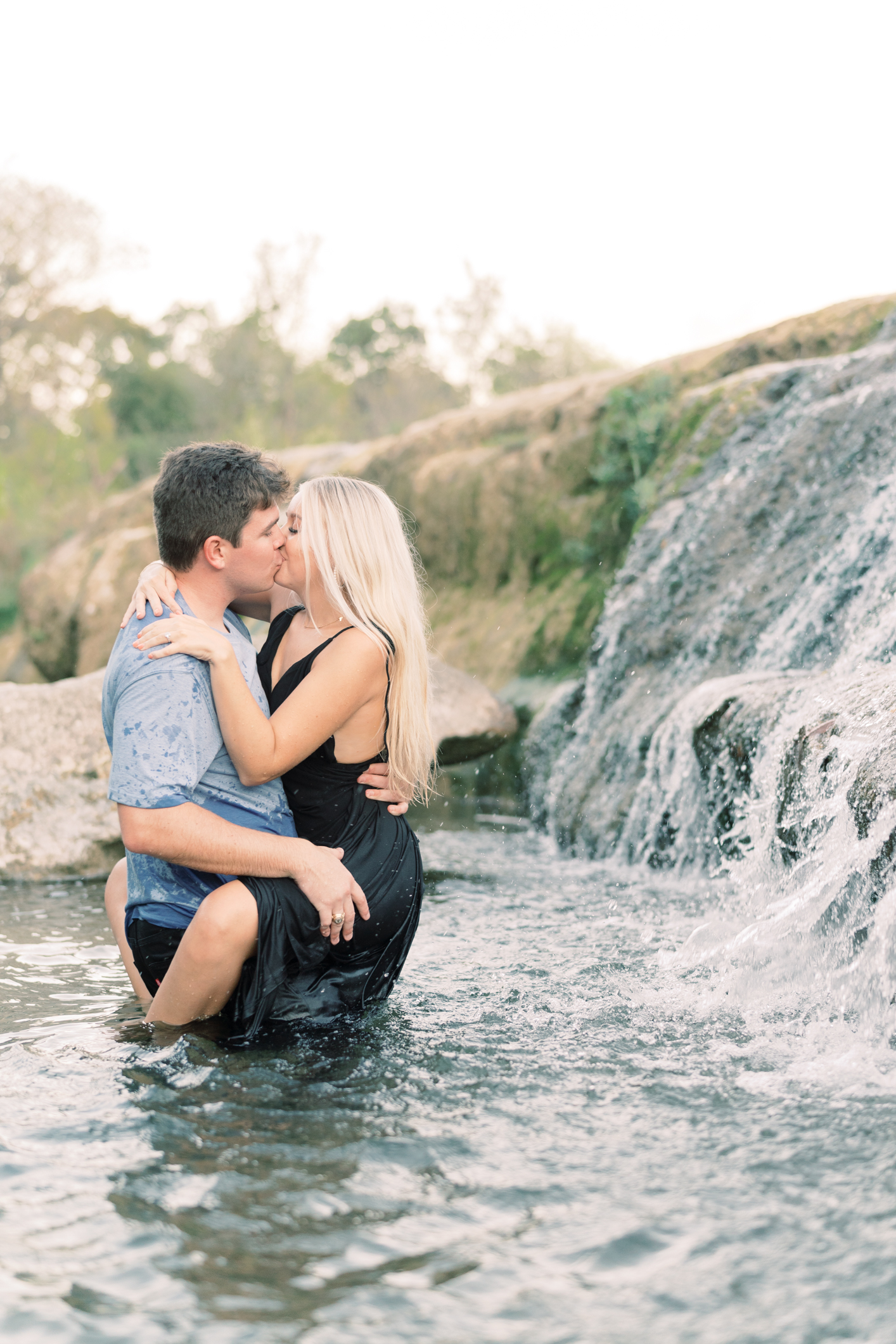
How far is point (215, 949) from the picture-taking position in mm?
3197

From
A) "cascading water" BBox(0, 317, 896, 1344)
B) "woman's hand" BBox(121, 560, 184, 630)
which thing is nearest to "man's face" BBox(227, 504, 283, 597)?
"woman's hand" BBox(121, 560, 184, 630)

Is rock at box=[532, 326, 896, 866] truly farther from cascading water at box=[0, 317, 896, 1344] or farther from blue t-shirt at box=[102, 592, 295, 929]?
blue t-shirt at box=[102, 592, 295, 929]

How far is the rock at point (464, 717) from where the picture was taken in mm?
8031

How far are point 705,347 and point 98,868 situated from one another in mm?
8456

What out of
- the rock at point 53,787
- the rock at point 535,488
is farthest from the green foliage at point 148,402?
the rock at point 53,787

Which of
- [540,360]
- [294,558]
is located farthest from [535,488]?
[540,360]

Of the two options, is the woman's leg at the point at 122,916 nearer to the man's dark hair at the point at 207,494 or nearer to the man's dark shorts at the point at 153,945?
the man's dark shorts at the point at 153,945

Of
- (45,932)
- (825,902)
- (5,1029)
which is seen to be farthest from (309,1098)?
(45,932)

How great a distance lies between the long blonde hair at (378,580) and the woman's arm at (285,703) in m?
0.07

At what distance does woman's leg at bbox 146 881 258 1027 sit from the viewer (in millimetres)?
3182

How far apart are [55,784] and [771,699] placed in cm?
372

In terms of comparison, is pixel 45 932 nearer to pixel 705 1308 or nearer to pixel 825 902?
pixel 825 902

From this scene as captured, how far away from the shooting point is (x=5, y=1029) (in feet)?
12.2

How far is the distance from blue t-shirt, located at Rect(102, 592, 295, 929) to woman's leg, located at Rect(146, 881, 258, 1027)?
0.18 metres
